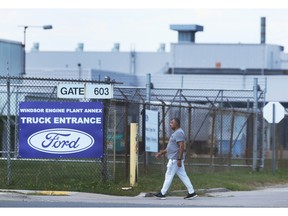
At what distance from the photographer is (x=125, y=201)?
18.8 metres

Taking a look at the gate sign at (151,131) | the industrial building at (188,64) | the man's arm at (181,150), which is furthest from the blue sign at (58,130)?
the industrial building at (188,64)

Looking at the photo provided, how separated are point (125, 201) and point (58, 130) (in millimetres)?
3278

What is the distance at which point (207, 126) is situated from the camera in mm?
38094

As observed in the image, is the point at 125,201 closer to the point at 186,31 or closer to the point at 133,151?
the point at 133,151

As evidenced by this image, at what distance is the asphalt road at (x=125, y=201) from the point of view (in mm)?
17609

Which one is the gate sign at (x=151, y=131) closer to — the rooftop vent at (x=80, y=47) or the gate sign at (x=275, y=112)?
the gate sign at (x=275, y=112)

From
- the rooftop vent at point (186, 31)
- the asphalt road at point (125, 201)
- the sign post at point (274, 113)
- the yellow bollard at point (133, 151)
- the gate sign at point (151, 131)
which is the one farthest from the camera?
the rooftop vent at point (186, 31)

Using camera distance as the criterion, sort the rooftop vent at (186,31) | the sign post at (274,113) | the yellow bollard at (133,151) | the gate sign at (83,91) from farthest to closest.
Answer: the rooftop vent at (186,31)
the sign post at (274,113)
the yellow bollard at (133,151)
the gate sign at (83,91)

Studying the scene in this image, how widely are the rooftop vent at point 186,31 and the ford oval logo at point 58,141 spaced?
189 ft

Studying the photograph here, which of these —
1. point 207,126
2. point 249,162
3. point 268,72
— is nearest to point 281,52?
point 268,72

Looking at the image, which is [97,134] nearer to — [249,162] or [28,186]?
[28,186]

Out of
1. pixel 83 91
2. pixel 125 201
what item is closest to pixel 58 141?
pixel 83 91

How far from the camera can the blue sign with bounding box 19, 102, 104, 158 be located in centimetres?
2141

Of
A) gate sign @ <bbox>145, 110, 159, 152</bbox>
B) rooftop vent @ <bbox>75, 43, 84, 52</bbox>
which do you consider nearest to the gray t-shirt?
gate sign @ <bbox>145, 110, 159, 152</bbox>
